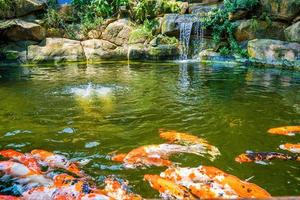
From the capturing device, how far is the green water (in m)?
4.20

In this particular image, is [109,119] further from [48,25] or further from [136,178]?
[48,25]

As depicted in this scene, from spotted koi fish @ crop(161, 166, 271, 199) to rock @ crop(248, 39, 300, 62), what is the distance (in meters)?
11.2

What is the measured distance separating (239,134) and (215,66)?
359 inches

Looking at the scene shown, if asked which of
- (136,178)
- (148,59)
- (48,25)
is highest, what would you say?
(48,25)

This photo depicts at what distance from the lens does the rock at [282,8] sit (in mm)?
15219

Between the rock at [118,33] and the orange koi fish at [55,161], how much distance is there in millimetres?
14112

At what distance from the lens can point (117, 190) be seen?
3.46 meters

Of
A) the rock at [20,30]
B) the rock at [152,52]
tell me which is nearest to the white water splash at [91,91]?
the rock at [152,52]

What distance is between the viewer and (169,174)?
3.73 meters

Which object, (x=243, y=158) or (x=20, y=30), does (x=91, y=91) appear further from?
(x=20, y=30)

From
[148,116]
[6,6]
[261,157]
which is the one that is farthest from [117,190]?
[6,6]

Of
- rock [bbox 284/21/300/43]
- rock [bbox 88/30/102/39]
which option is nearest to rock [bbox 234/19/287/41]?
rock [bbox 284/21/300/43]

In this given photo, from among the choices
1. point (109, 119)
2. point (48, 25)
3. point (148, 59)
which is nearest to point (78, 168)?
point (109, 119)

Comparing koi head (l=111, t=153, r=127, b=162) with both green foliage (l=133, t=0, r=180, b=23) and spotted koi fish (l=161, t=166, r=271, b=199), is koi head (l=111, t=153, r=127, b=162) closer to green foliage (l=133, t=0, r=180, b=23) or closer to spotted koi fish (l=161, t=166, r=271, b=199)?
spotted koi fish (l=161, t=166, r=271, b=199)
